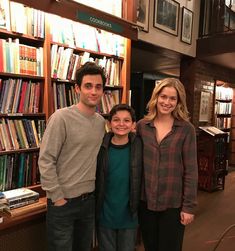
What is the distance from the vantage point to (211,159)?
4477mm

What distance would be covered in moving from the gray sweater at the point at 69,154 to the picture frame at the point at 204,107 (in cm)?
367

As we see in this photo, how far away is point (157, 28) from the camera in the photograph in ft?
11.8

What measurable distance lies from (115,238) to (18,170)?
105cm

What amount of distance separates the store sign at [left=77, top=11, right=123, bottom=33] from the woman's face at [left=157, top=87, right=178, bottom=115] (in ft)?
2.94

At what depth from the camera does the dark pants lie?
1.55 meters

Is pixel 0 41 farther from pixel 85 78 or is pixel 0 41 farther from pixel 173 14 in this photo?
pixel 173 14

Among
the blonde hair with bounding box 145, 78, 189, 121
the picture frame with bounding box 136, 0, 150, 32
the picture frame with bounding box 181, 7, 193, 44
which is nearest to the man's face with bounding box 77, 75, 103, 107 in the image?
the blonde hair with bounding box 145, 78, 189, 121

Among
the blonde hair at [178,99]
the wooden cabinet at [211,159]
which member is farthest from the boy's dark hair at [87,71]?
the wooden cabinet at [211,159]

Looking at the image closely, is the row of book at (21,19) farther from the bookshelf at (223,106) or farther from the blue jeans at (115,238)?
the bookshelf at (223,106)

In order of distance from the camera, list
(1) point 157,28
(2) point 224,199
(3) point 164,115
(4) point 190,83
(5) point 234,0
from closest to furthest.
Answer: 1. (3) point 164,115
2. (1) point 157,28
3. (2) point 224,199
4. (4) point 190,83
5. (5) point 234,0

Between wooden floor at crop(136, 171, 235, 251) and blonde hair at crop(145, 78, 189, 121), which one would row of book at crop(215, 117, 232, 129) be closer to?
wooden floor at crop(136, 171, 235, 251)

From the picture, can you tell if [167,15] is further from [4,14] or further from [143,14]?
[4,14]

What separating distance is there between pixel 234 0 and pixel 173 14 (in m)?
2.73

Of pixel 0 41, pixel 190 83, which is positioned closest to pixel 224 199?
pixel 190 83
